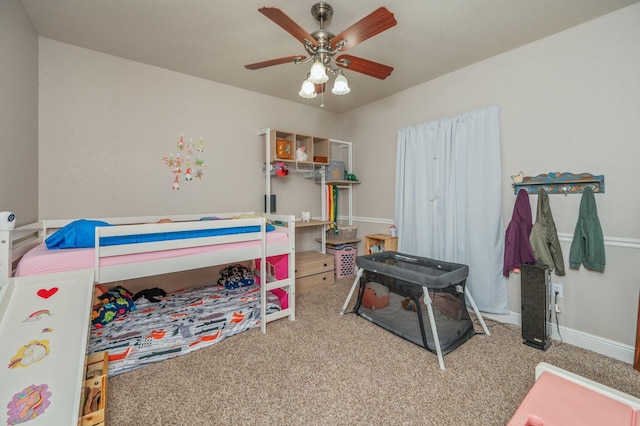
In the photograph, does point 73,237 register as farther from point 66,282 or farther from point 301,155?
point 301,155

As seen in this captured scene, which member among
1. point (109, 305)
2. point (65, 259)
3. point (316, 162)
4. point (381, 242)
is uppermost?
point (316, 162)

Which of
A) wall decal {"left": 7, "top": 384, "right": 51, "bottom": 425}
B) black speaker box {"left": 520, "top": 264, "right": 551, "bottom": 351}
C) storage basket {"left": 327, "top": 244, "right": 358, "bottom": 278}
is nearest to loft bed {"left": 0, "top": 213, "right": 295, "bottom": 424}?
wall decal {"left": 7, "top": 384, "right": 51, "bottom": 425}

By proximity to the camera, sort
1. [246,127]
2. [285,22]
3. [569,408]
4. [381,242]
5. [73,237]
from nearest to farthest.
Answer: [569,408] → [285,22] → [73,237] → [246,127] → [381,242]

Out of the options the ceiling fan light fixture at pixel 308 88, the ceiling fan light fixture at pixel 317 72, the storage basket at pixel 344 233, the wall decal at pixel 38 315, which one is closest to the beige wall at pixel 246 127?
the wall decal at pixel 38 315

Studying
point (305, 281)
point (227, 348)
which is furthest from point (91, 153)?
point (305, 281)

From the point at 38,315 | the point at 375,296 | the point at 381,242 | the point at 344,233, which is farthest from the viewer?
the point at 344,233

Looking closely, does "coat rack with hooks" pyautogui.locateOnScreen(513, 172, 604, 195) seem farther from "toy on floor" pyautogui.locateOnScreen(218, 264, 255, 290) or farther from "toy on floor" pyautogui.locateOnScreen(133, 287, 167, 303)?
"toy on floor" pyautogui.locateOnScreen(133, 287, 167, 303)

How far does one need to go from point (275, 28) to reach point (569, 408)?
2.75 metres

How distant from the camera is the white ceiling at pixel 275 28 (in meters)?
1.85

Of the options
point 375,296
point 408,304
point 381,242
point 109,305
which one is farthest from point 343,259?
point 109,305

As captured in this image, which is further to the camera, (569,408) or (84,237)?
(84,237)

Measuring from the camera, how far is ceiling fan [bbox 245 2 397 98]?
1409 millimetres

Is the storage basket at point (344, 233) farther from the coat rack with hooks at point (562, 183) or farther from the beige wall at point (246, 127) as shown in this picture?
the coat rack with hooks at point (562, 183)

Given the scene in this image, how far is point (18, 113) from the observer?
188 cm
